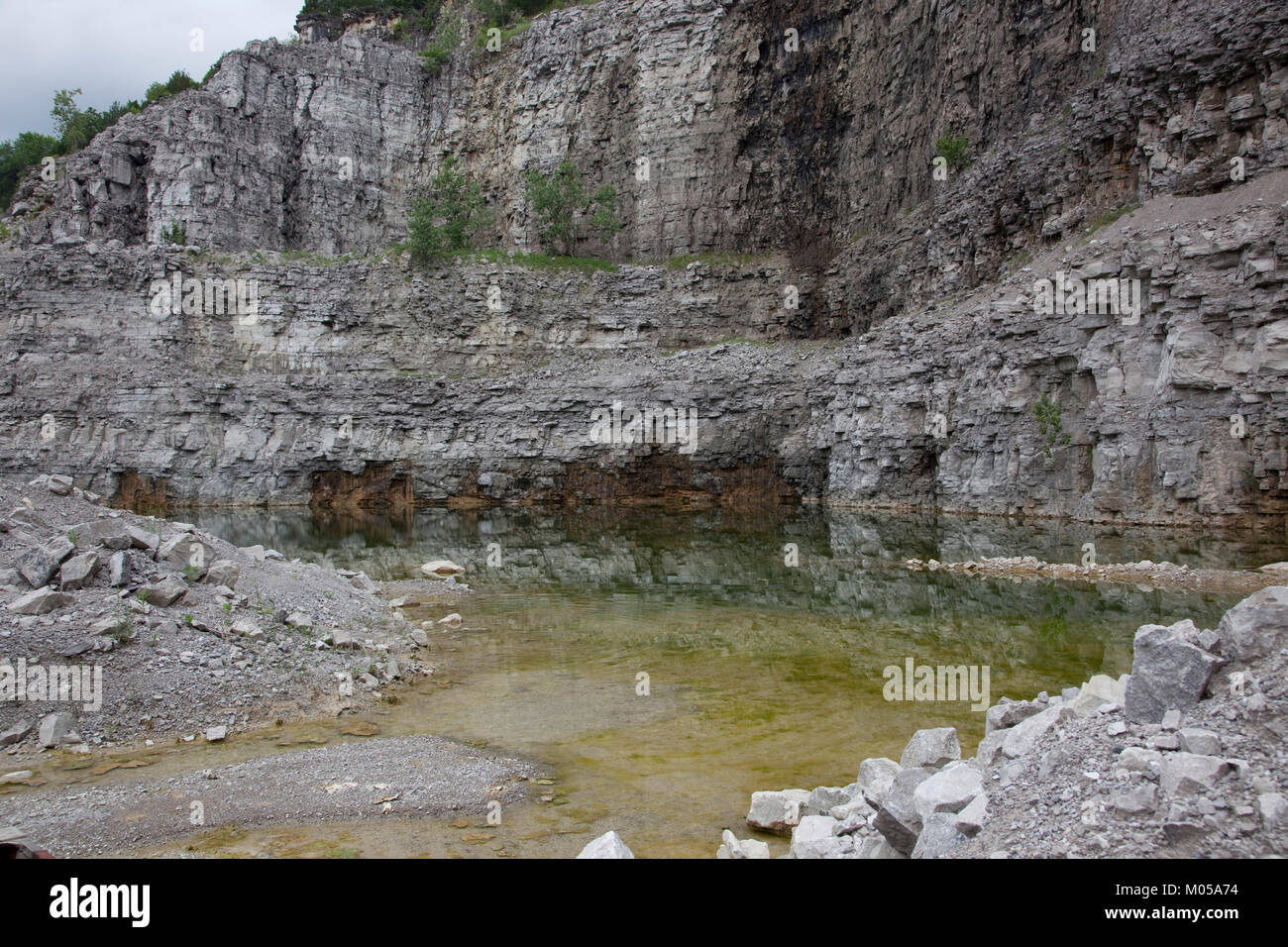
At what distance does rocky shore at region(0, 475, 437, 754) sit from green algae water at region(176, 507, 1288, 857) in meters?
1.26

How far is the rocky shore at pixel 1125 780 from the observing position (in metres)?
4.02

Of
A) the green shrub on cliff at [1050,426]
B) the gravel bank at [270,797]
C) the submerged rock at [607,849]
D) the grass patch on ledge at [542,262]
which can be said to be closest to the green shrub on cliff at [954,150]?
the green shrub on cliff at [1050,426]

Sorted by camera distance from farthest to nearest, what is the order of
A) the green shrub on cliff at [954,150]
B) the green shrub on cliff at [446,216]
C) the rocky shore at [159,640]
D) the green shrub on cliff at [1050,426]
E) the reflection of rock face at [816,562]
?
the green shrub on cliff at [446,216]
the green shrub on cliff at [954,150]
the green shrub on cliff at [1050,426]
the reflection of rock face at [816,562]
the rocky shore at [159,640]

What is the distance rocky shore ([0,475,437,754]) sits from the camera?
8.87 metres

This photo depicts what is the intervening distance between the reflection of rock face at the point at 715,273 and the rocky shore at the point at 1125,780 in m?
21.9

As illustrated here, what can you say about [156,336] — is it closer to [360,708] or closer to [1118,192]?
[360,708]

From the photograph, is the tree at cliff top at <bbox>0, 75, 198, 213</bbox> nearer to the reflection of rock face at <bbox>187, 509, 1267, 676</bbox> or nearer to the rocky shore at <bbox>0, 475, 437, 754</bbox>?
the reflection of rock face at <bbox>187, 509, 1267, 676</bbox>

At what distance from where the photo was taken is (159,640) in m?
10.0

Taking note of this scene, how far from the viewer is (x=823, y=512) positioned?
123 ft

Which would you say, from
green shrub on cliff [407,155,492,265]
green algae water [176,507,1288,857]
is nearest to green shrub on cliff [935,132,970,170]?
green algae water [176,507,1288,857]

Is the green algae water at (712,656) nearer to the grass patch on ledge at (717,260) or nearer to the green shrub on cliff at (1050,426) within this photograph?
the green shrub on cliff at (1050,426)

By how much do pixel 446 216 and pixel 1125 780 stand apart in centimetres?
5915
